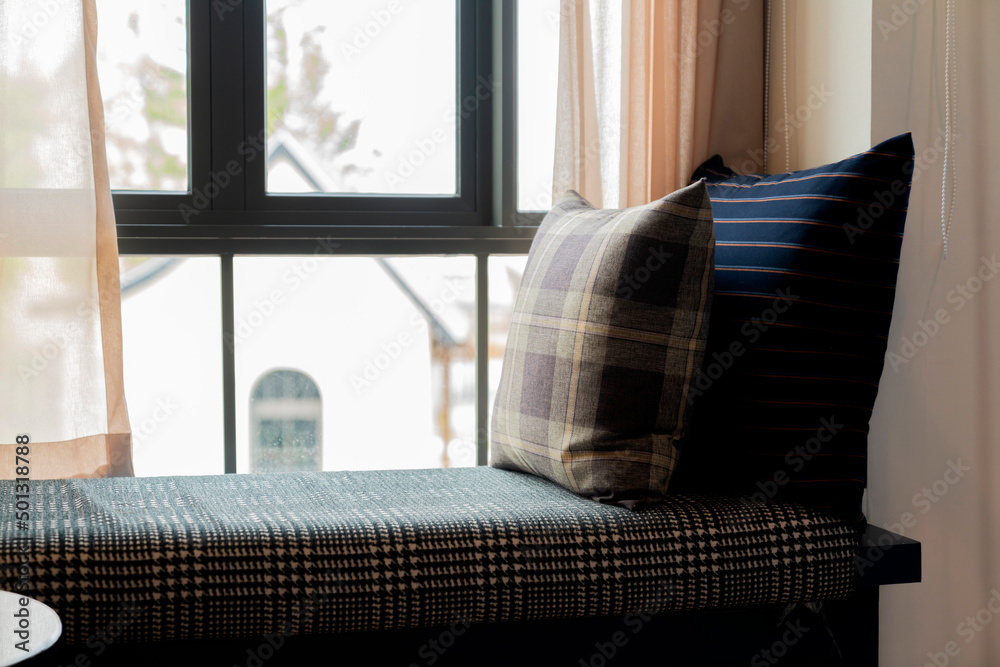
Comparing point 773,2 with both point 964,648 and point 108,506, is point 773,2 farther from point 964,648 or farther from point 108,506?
point 108,506

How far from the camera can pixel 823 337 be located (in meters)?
1.21

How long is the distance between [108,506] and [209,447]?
0.59 m

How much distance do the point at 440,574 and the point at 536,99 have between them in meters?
1.15

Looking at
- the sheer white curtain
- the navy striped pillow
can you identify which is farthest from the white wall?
the navy striped pillow

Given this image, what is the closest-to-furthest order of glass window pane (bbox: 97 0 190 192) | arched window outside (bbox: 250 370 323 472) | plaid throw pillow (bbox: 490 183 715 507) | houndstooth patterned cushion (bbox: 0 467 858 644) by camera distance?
houndstooth patterned cushion (bbox: 0 467 858 644)
plaid throw pillow (bbox: 490 183 715 507)
glass window pane (bbox: 97 0 190 192)
arched window outside (bbox: 250 370 323 472)

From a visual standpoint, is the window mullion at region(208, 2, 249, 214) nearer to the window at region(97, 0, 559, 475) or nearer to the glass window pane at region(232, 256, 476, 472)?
the window at region(97, 0, 559, 475)

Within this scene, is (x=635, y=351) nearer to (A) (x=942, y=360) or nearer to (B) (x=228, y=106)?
(A) (x=942, y=360)

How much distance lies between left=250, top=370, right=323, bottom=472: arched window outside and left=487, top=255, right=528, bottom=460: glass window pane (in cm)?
39

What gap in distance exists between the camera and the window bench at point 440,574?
973mm

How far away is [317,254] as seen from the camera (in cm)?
174

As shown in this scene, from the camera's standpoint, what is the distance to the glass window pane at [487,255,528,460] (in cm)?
184

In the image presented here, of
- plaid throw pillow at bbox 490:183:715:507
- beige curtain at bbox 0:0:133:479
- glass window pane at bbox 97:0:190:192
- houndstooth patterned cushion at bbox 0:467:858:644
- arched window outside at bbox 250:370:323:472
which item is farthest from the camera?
arched window outside at bbox 250:370:323:472

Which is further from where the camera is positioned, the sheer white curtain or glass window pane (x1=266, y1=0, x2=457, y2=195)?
glass window pane (x1=266, y1=0, x2=457, y2=195)

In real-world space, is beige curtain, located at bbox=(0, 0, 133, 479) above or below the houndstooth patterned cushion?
above
